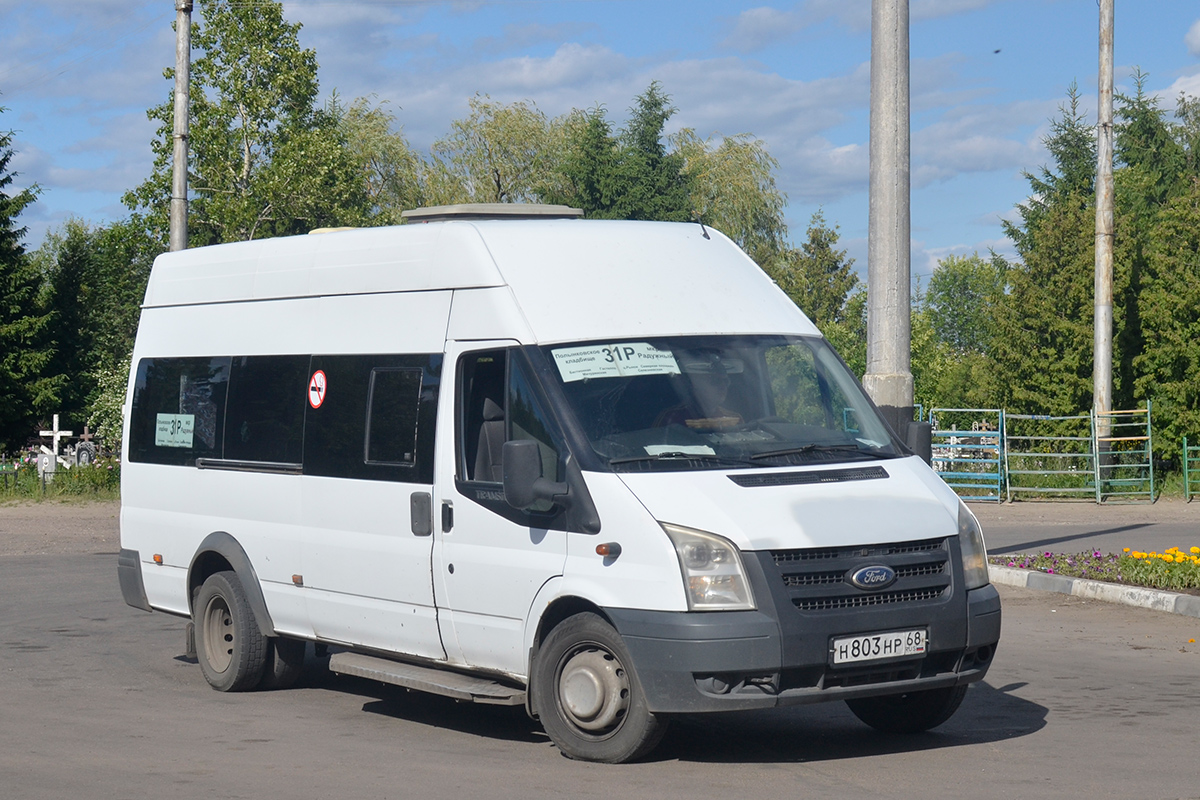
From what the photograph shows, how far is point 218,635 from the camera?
9.39 meters

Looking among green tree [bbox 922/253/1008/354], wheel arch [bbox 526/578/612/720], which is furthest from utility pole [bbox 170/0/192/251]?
green tree [bbox 922/253/1008/354]

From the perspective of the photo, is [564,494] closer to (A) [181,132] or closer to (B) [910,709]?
(B) [910,709]

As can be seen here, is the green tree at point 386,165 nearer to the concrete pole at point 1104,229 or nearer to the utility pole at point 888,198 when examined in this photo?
the concrete pole at point 1104,229

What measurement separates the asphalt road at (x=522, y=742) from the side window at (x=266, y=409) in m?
1.50

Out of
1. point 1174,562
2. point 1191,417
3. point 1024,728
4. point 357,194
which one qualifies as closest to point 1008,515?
point 1191,417

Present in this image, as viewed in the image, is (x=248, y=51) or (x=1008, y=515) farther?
(x=248, y=51)

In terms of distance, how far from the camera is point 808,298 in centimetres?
9550

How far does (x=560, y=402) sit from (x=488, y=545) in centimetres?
83

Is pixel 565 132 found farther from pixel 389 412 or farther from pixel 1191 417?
pixel 389 412

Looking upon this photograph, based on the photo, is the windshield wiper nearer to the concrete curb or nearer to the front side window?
the front side window

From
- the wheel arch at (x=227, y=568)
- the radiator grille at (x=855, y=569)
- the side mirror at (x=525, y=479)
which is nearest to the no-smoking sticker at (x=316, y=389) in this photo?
the wheel arch at (x=227, y=568)

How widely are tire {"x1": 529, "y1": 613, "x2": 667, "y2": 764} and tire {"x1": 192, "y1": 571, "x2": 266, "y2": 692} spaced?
2.71 metres

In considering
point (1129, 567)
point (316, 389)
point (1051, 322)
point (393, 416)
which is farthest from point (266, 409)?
point (1051, 322)

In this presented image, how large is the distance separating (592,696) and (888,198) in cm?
775
